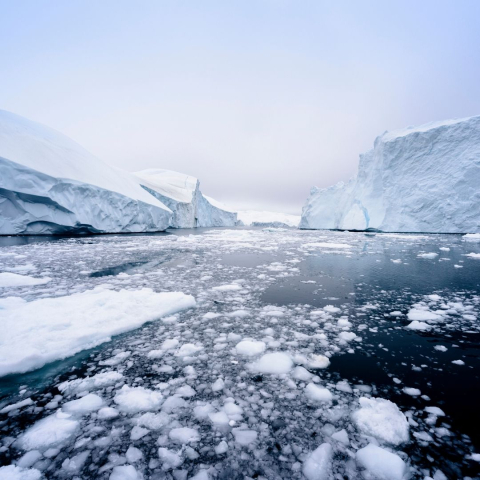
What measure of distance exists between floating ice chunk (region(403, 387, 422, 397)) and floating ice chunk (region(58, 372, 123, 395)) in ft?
5.40

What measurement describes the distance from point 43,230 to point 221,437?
15.7 m

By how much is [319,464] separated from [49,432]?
45.3 inches

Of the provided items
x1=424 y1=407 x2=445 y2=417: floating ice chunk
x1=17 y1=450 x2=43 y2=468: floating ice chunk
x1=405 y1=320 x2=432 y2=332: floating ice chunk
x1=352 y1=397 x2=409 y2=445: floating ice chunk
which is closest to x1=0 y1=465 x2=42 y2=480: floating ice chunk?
x1=17 y1=450 x2=43 y2=468: floating ice chunk

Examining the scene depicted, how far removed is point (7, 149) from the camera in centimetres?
1174

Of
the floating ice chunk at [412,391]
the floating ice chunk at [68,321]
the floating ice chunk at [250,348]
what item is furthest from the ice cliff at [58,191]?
the floating ice chunk at [412,391]

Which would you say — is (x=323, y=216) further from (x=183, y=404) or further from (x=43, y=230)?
(x=183, y=404)

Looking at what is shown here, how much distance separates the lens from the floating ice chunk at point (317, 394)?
4.46 ft

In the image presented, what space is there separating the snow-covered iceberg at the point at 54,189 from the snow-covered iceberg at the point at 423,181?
19.5 metres

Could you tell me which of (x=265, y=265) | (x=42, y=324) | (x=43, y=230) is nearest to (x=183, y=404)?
(x=42, y=324)

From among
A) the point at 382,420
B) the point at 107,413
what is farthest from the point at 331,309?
the point at 107,413

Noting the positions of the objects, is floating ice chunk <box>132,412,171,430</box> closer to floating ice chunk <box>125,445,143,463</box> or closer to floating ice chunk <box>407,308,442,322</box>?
floating ice chunk <box>125,445,143,463</box>

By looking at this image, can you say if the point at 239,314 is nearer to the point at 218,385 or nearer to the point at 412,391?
the point at 218,385

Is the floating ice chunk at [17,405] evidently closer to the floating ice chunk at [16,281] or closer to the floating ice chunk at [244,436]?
the floating ice chunk at [244,436]

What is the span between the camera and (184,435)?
3.67 ft
